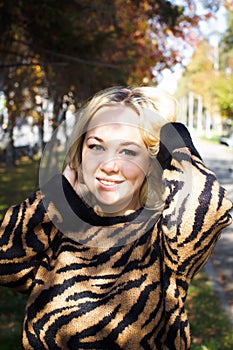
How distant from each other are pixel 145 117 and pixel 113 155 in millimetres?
151

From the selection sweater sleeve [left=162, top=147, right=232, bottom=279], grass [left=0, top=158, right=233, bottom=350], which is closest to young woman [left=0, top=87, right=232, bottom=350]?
sweater sleeve [left=162, top=147, right=232, bottom=279]

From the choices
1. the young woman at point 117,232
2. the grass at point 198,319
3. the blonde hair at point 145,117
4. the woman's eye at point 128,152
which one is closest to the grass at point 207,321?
the grass at point 198,319

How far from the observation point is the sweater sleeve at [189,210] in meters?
1.50

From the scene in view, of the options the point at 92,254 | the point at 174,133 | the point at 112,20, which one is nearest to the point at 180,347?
the point at 92,254

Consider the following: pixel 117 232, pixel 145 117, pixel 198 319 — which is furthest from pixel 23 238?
pixel 198 319

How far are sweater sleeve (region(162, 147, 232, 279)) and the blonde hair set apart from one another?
0.28 ft

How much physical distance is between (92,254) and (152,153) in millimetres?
379

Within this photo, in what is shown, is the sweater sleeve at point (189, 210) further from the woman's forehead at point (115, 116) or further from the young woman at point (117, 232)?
the woman's forehead at point (115, 116)

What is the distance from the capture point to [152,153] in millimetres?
1586

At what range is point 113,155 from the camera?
1.55 metres

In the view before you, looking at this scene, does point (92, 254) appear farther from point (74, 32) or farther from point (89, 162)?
point (74, 32)

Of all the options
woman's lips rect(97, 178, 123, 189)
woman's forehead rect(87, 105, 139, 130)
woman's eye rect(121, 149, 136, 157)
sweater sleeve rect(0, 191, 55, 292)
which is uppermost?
woman's forehead rect(87, 105, 139, 130)

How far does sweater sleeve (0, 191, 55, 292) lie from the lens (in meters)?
1.63

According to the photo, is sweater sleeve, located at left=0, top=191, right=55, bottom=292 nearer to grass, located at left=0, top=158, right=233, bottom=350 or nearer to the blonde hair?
the blonde hair
